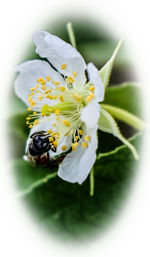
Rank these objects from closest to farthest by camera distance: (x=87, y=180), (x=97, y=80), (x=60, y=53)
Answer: (x=97, y=80), (x=60, y=53), (x=87, y=180)

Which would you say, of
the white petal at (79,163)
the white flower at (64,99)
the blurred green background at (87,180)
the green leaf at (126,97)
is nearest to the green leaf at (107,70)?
the white flower at (64,99)

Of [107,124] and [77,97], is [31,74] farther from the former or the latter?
[107,124]

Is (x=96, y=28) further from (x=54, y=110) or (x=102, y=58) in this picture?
(x=54, y=110)

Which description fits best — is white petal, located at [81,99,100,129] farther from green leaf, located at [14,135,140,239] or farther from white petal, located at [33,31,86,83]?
green leaf, located at [14,135,140,239]

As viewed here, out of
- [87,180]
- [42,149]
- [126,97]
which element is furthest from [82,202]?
[126,97]

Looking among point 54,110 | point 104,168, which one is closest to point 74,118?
point 54,110

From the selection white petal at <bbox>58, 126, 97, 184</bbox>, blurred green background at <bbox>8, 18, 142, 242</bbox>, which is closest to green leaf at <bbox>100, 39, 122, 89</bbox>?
white petal at <bbox>58, 126, 97, 184</bbox>
